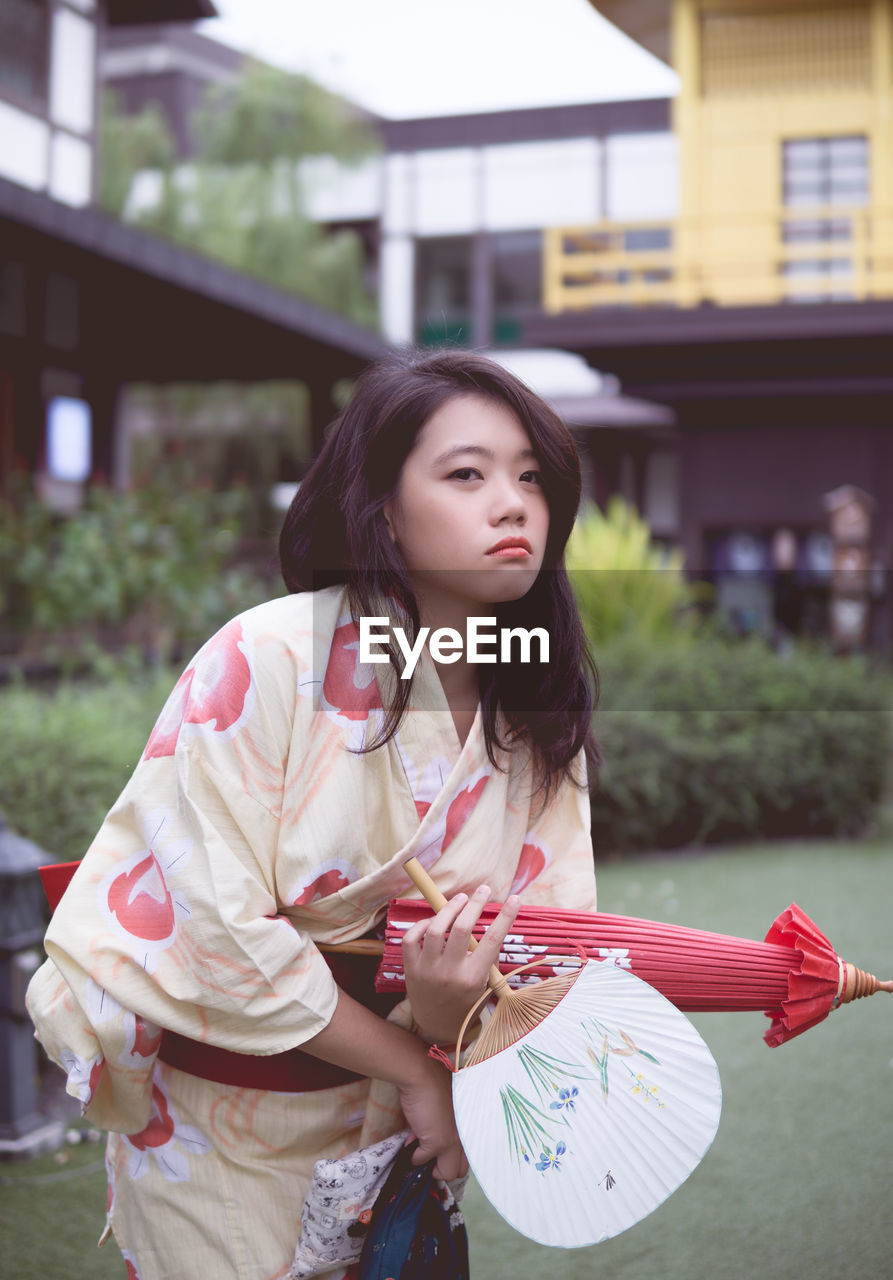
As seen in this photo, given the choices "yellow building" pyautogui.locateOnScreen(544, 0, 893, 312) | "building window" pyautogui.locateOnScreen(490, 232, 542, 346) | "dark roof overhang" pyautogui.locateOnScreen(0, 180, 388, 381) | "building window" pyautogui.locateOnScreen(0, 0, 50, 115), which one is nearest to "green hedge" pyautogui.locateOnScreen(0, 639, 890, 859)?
"dark roof overhang" pyautogui.locateOnScreen(0, 180, 388, 381)

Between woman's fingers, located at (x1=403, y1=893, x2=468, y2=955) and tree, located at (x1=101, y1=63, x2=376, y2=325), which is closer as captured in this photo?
woman's fingers, located at (x1=403, y1=893, x2=468, y2=955)

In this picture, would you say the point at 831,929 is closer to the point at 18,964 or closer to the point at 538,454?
the point at 18,964

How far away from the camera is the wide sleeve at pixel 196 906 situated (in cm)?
134

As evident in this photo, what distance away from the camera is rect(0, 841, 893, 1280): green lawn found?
2516mm

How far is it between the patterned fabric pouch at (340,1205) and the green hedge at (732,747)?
4504 millimetres

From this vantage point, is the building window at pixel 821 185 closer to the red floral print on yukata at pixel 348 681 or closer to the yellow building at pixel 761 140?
the yellow building at pixel 761 140

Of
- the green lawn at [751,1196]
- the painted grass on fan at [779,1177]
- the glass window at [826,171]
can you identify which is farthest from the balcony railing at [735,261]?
the green lawn at [751,1196]

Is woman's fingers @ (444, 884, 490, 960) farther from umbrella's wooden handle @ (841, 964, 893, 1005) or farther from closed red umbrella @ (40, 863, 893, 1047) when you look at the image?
umbrella's wooden handle @ (841, 964, 893, 1005)

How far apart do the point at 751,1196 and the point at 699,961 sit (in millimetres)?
1695

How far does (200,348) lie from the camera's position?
11.2 m

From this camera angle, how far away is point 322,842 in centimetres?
139

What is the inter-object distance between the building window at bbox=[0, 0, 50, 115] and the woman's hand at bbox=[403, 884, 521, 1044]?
31.0 feet

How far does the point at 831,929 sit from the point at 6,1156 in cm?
318

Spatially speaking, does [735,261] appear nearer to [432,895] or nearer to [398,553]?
[398,553]
